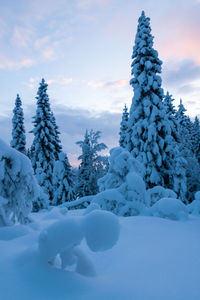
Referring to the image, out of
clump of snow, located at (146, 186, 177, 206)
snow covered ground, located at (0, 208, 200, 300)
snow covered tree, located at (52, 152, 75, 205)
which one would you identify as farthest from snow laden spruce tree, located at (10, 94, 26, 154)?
snow covered ground, located at (0, 208, 200, 300)

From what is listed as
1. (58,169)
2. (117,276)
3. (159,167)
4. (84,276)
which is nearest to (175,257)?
(117,276)

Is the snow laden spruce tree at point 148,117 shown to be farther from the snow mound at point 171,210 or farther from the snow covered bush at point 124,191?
the snow mound at point 171,210

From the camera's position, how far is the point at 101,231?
2.18m

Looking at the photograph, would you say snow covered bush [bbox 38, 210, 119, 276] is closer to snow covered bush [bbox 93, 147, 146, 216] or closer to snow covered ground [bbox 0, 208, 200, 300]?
snow covered ground [bbox 0, 208, 200, 300]

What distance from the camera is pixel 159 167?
15.6 meters

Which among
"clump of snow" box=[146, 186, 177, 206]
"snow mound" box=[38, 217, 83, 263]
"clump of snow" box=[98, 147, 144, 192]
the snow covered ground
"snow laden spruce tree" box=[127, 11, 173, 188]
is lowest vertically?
the snow covered ground

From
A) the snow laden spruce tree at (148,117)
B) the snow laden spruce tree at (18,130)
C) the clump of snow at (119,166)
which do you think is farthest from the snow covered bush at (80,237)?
the snow laden spruce tree at (18,130)

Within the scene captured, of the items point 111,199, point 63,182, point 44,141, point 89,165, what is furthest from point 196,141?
point 111,199

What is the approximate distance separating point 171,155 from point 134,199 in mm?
7652

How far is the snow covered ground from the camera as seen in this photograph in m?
2.10

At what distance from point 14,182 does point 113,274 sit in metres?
3.42

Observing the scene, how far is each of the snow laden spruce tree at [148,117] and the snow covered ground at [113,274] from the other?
1158cm

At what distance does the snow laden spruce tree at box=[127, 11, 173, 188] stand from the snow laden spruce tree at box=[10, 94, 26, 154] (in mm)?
15832

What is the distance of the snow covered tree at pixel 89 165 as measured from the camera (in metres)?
27.5
